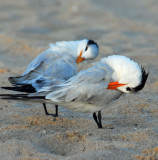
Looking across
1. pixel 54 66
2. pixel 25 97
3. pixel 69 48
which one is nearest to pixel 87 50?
pixel 69 48

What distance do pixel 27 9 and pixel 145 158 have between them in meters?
7.39

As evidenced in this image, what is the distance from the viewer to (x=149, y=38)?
7.98m

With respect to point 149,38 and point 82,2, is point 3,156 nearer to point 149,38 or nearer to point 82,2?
point 149,38

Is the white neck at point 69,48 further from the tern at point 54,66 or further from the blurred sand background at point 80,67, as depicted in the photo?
the blurred sand background at point 80,67

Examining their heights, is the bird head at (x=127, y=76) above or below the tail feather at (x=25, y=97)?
above

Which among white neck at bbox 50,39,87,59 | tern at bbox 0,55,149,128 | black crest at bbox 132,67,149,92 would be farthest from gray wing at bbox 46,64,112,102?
white neck at bbox 50,39,87,59

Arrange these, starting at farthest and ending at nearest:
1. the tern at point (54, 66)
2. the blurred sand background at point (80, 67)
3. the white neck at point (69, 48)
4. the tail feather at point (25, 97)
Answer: the white neck at point (69, 48) → the tern at point (54, 66) → the tail feather at point (25, 97) → the blurred sand background at point (80, 67)

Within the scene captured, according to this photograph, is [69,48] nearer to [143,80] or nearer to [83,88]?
[83,88]

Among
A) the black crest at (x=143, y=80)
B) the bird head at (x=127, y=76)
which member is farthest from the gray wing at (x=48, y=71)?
the black crest at (x=143, y=80)

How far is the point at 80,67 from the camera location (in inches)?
251

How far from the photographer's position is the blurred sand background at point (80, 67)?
127 inches

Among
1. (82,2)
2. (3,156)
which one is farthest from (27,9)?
(3,156)

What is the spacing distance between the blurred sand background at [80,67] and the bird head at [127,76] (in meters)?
0.41

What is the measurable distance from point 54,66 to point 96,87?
989mm
